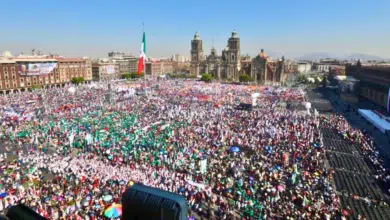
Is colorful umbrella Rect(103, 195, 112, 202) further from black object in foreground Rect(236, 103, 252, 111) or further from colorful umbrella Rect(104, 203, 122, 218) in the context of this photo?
black object in foreground Rect(236, 103, 252, 111)

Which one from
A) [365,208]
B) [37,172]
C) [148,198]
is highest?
[148,198]

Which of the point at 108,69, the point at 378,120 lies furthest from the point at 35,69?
the point at 378,120

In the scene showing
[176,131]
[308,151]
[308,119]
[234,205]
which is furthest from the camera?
[308,119]

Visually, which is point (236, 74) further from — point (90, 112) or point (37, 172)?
point (37, 172)

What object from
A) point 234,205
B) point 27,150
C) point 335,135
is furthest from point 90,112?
point 335,135

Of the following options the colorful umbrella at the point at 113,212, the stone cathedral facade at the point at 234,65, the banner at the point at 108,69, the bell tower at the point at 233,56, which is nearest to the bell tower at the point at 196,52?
the stone cathedral facade at the point at 234,65

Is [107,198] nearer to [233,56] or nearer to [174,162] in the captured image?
[174,162]

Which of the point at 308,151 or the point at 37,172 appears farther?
the point at 308,151

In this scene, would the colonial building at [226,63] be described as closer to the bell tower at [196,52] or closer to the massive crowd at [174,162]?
the bell tower at [196,52]

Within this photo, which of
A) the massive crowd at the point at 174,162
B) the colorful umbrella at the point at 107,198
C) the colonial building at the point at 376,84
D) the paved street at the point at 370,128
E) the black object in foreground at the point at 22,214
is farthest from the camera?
the colonial building at the point at 376,84
